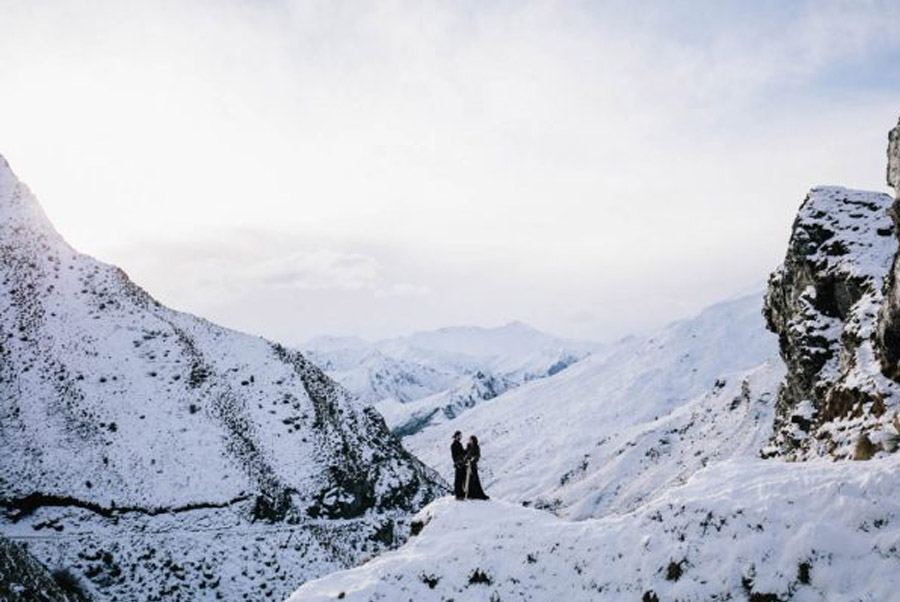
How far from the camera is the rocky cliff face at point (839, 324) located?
23.3 metres

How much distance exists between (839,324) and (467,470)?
2773cm

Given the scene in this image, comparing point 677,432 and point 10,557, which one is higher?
point 10,557

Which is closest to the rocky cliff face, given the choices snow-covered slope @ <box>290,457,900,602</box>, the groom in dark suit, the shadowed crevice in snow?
snow-covered slope @ <box>290,457,900,602</box>

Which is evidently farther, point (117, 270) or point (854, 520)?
point (117, 270)

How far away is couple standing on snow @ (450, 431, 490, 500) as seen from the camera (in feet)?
83.0

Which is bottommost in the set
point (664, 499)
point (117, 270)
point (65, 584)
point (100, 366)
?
point (65, 584)

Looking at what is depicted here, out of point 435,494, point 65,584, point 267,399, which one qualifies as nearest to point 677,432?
point 435,494

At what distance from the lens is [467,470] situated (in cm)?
2591

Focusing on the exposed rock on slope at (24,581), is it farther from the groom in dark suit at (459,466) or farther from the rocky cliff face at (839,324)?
the rocky cliff face at (839,324)

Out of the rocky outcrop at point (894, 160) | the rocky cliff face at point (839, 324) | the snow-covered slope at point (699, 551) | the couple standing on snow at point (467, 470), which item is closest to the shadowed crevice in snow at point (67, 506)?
the couple standing on snow at point (467, 470)

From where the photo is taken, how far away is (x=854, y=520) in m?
14.3

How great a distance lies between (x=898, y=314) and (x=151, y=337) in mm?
57910

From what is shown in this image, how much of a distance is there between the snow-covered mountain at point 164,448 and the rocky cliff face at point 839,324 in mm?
32071

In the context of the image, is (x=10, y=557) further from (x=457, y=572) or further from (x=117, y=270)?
(x=117, y=270)
